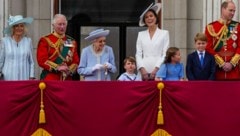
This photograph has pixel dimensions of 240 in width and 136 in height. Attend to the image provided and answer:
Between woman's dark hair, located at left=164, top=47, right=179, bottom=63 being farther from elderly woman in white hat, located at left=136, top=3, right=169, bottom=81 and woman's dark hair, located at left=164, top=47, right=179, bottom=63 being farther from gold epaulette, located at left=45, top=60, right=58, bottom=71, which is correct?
gold epaulette, located at left=45, top=60, right=58, bottom=71

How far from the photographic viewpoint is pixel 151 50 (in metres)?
10.2

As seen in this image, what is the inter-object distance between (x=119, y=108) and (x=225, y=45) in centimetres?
211

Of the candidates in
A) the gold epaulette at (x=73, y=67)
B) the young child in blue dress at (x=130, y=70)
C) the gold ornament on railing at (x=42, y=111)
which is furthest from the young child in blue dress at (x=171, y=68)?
the gold ornament on railing at (x=42, y=111)

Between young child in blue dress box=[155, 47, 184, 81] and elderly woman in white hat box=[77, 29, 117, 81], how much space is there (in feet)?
2.24

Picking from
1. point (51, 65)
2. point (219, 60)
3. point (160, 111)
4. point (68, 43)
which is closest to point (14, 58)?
point (51, 65)

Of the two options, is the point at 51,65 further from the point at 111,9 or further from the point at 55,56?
the point at 111,9

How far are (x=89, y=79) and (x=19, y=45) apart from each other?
1107 millimetres

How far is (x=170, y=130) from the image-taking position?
9.07m

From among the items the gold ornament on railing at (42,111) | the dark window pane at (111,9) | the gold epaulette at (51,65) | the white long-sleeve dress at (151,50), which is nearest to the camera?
the gold ornament on railing at (42,111)

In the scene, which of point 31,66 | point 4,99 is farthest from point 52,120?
point 31,66

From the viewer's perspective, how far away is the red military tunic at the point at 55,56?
9.98 metres

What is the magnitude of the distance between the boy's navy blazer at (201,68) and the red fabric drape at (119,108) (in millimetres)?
730

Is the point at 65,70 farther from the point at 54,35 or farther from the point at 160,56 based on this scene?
the point at 160,56

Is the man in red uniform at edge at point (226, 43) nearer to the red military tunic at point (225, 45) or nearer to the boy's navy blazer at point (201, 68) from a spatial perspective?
the red military tunic at point (225, 45)
